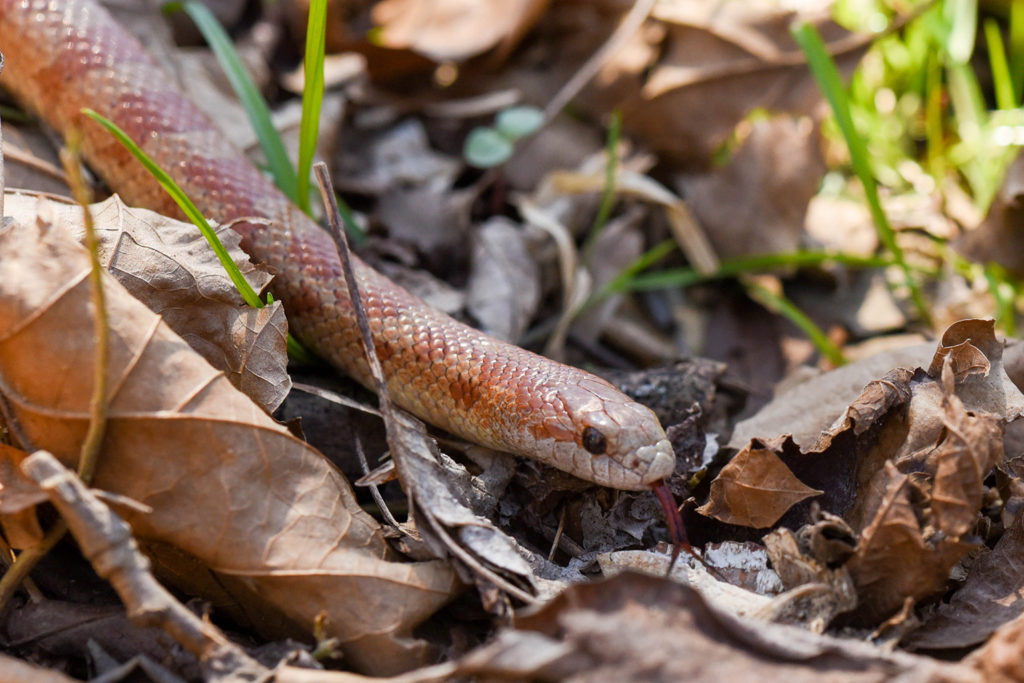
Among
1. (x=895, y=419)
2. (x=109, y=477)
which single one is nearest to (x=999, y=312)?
(x=895, y=419)

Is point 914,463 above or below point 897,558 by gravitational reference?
above

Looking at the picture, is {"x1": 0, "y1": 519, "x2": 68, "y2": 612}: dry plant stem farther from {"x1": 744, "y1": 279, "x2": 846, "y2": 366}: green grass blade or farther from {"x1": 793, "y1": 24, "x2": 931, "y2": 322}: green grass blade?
{"x1": 793, "y1": 24, "x2": 931, "y2": 322}: green grass blade

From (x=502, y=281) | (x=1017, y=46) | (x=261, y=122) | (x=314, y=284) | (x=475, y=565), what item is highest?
(x=1017, y=46)

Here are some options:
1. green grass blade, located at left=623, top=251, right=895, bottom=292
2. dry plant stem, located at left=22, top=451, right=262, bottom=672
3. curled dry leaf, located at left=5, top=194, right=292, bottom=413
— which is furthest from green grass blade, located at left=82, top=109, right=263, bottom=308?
green grass blade, located at left=623, top=251, right=895, bottom=292

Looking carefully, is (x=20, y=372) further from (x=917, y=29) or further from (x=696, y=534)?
(x=917, y=29)

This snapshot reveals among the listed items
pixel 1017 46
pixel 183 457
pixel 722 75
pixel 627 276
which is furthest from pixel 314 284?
pixel 1017 46

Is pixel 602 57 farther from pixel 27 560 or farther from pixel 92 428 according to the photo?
pixel 27 560
